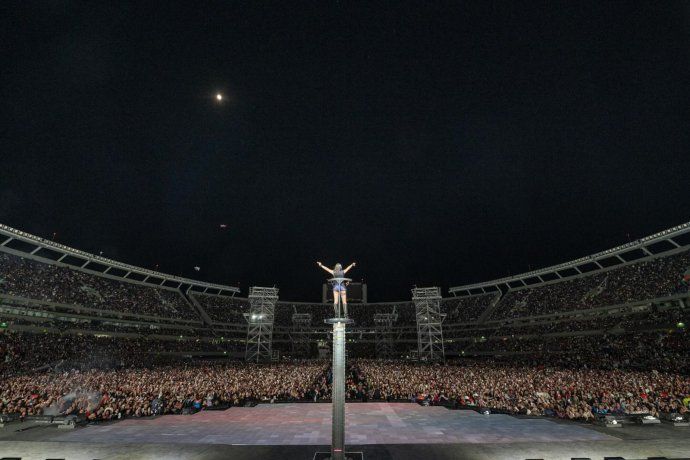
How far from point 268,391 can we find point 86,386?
12.4 meters

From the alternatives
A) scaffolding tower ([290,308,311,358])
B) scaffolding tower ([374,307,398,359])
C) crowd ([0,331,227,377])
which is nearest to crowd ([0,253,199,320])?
crowd ([0,331,227,377])

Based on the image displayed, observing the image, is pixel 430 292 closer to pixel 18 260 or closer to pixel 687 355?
pixel 687 355

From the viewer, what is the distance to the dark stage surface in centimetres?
1323

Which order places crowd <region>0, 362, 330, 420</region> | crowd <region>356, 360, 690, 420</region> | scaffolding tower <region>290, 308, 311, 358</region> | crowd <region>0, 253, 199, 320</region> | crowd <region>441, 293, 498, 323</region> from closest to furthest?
1. crowd <region>356, 360, 690, 420</region>
2. crowd <region>0, 362, 330, 420</region>
3. crowd <region>0, 253, 199, 320</region>
4. crowd <region>441, 293, 498, 323</region>
5. scaffolding tower <region>290, 308, 311, 358</region>

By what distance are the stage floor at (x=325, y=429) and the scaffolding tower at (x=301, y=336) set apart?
53.7 metres

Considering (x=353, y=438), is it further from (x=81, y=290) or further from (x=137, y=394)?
(x=81, y=290)

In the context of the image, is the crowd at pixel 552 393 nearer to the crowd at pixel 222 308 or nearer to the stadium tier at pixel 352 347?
the stadium tier at pixel 352 347

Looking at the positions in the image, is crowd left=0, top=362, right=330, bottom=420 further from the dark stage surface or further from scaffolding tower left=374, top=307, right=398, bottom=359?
scaffolding tower left=374, top=307, right=398, bottom=359

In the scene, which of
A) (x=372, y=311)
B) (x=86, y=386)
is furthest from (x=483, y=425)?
(x=372, y=311)

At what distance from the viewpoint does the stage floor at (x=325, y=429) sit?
49.5ft

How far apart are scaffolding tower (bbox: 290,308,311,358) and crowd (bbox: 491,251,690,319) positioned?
39.8 meters

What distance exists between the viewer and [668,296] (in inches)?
1480

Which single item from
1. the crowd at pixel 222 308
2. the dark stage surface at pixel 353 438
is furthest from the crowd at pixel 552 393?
the crowd at pixel 222 308

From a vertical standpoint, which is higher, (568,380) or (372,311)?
(372,311)
